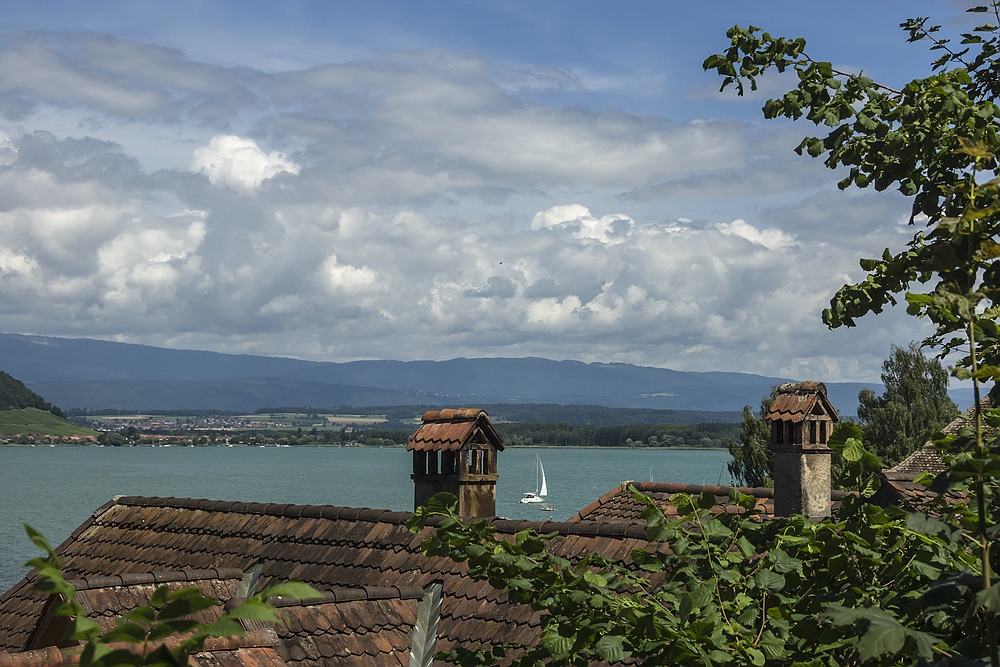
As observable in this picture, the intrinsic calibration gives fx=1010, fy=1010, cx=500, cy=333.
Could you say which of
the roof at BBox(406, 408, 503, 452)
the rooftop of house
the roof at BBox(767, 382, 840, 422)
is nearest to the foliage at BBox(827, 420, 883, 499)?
the rooftop of house

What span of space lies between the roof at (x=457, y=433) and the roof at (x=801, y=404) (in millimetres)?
4233

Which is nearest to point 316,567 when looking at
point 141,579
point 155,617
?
point 141,579

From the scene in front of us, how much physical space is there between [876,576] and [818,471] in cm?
1146

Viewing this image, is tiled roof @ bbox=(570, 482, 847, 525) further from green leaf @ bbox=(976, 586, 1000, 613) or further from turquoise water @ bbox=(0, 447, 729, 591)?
turquoise water @ bbox=(0, 447, 729, 591)

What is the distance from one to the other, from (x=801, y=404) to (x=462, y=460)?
16.9 feet

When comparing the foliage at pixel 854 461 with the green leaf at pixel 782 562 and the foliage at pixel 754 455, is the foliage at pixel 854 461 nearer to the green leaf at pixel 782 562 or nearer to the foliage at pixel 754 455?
the green leaf at pixel 782 562

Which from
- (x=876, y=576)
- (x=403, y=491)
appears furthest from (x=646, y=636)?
(x=403, y=491)

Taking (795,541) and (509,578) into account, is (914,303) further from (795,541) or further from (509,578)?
(509,578)

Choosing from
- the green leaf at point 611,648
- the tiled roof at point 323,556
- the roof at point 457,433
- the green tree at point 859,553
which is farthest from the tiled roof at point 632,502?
the green leaf at point 611,648

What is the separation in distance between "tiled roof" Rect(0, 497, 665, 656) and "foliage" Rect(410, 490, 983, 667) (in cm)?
419

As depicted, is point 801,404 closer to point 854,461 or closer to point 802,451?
point 802,451

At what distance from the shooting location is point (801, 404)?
15078 millimetres

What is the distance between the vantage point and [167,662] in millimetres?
2092

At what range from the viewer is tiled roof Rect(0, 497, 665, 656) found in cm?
983
